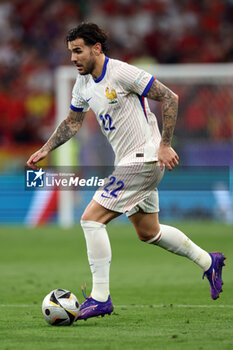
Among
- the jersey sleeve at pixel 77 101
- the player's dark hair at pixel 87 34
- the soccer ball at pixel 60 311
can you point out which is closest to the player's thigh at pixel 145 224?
the soccer ball at pixel 60 311

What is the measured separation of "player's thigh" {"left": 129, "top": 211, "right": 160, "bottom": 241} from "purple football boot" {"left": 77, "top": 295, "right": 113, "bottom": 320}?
2.42 ft

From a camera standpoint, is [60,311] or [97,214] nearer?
[60,311]

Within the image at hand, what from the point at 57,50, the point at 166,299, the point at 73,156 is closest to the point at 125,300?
the point at 166,299

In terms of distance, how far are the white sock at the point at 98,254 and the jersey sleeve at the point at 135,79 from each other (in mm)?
1077

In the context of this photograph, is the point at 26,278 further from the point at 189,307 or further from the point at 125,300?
the point at 189,307

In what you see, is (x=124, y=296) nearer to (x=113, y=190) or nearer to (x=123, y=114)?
(x=113, y=190)

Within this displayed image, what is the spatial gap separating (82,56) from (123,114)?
21.9 inches

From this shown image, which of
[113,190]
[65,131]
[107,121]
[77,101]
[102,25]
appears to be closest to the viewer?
[113,190]

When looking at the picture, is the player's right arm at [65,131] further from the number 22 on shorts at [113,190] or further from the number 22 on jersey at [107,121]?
the number 22 on shorts at [113,190]

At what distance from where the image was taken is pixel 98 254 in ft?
21.5

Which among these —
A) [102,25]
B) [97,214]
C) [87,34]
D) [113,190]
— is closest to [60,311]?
[97,214]

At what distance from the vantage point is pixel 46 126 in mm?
24094

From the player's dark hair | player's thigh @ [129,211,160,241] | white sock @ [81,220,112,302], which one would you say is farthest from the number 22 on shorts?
the player's dark hair

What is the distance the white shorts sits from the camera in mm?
6637
